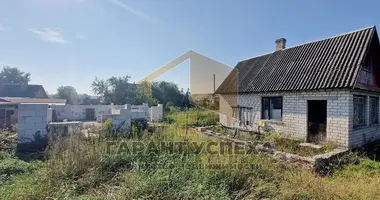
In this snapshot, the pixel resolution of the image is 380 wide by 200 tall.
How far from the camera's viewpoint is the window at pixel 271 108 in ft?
33.1

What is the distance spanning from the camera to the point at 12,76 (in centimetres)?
4400

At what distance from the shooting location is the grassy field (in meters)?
3.60

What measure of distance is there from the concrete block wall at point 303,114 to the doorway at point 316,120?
0.73 feet

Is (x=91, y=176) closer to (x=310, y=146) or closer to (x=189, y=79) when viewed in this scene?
(x=310, y=146)

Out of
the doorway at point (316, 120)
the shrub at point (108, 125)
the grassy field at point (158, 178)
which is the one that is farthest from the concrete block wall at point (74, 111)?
the doorway at point (316, 120)

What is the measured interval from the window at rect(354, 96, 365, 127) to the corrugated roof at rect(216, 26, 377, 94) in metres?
1.45

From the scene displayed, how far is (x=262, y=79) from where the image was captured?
11.2m

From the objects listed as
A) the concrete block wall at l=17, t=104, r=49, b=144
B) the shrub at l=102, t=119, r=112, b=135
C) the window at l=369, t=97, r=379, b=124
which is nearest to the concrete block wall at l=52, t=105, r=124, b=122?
the shrub at l=102, t=119, r=112, b=135

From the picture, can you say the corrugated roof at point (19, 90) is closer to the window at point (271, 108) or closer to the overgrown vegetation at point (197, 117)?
the overgrown vegetation at point (197, 117)

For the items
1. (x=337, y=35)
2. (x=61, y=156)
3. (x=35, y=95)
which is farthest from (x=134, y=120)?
(x=35, y=95)

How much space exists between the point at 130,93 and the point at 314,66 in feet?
80.6

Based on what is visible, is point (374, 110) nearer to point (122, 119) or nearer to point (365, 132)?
point (365, 132)

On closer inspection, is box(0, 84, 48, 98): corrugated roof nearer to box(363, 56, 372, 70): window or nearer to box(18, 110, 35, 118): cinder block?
box(18, 110, 35, 118): cinder block

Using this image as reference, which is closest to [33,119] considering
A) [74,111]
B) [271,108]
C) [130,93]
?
[271,108]
